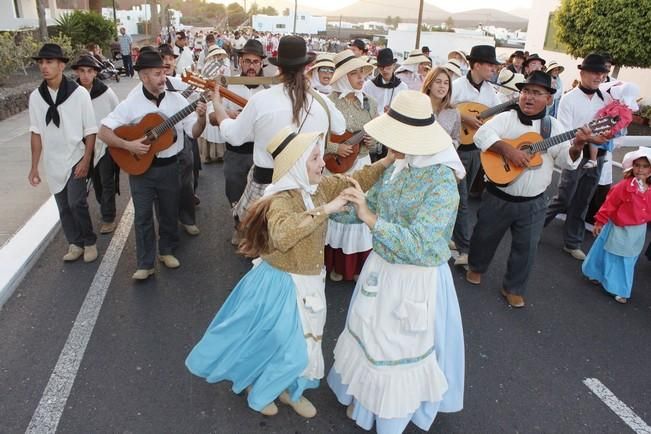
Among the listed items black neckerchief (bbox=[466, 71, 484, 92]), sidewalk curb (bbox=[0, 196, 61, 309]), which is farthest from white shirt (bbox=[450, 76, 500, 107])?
sidewalk curb (bbox=[0, 196, 61, 309])

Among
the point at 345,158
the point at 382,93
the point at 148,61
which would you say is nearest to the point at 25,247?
the point at 148,61

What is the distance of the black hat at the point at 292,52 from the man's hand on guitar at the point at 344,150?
118 centimetres

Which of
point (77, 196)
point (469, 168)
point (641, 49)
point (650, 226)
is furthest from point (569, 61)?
point (77, 196)

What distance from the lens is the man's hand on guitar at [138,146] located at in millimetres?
4359

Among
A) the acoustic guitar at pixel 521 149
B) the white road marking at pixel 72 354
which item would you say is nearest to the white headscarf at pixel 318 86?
the acoustic guitar at pixel 521 149

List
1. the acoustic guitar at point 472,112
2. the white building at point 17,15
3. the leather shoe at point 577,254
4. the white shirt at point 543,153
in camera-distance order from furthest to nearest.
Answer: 1. the white building at point 17,15
2. the acoustic guitar at point 472,112
3. the leather shoe at point 577,254
4. the white shirt at point 543,153

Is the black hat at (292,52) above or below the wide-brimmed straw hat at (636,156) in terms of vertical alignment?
above

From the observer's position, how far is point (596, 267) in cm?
506

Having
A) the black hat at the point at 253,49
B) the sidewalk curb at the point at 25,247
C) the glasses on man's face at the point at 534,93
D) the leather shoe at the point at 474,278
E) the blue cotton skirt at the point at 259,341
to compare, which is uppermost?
the black hat at the point at 253,49

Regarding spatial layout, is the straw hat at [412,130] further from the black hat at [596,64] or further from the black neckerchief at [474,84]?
the black neckerchief at [474,84]

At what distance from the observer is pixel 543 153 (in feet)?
14.0

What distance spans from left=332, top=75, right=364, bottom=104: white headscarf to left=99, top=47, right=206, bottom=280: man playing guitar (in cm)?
135

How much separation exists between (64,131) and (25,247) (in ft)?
4.57

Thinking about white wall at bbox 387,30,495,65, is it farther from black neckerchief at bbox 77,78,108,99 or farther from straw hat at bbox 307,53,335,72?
black neckerchief at bbox 77,78,108,99
